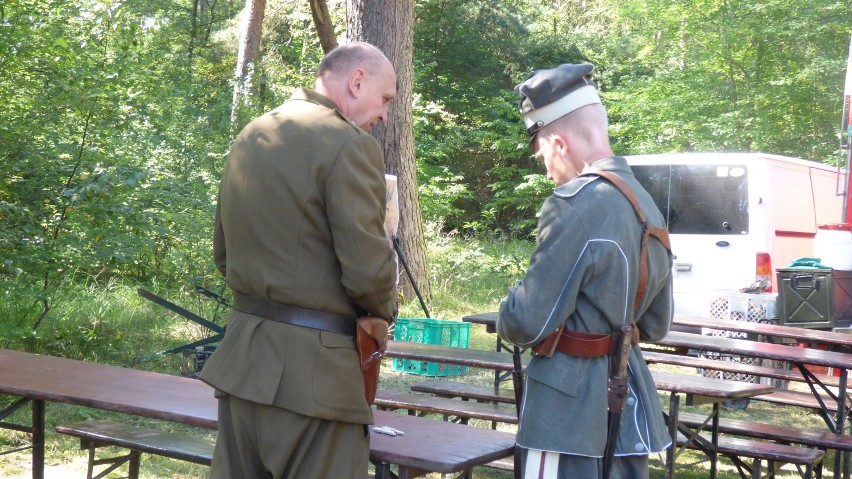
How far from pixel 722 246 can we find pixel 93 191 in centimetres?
539

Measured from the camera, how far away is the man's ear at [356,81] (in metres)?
2.63

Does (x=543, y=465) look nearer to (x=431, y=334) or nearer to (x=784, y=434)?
(x=784, y=434)

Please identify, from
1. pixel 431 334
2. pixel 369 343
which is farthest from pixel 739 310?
pixel 369 343

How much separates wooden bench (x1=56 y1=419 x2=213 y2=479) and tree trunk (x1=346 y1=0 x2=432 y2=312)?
6176mm

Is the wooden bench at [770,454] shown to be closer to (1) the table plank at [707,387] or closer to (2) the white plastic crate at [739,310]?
(1) the table plank at [707,387]

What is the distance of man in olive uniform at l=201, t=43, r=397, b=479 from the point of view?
8.02 feet

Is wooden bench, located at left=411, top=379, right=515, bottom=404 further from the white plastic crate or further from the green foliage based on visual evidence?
the white plastic crate

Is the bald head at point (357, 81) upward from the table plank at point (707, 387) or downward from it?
upward

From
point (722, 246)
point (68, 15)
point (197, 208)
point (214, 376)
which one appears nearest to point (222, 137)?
point (197, 208)

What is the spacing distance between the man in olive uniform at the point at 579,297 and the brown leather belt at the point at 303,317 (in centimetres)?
43

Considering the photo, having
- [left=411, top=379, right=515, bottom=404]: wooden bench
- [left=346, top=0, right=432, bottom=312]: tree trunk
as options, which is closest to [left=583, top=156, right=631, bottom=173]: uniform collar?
[left=411, top=379, right=515, bottom=404]: wooden bench

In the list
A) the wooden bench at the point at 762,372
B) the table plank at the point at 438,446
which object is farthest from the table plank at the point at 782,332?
the table plank at the point at 438,446

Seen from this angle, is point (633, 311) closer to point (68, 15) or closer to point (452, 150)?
point (68, 15)

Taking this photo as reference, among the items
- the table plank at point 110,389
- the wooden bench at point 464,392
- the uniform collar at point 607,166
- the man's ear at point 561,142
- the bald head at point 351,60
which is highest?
the bald head at point 351,60
